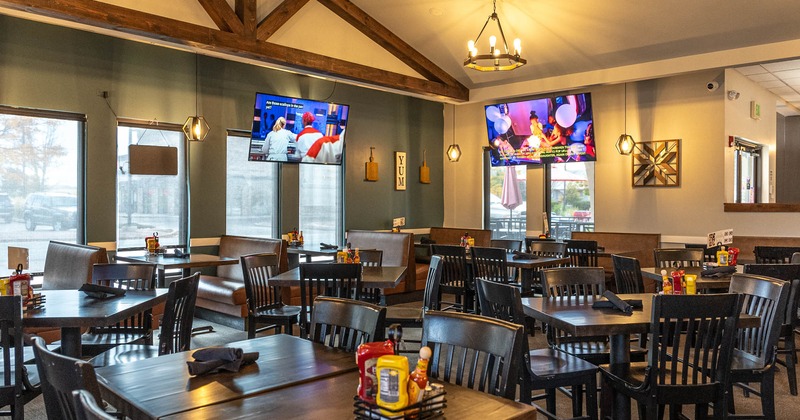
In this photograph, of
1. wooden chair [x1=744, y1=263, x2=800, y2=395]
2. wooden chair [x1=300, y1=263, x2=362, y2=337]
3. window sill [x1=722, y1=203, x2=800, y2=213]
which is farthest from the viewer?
window sill [x1=722, y1=203, x2=800, y2=213]

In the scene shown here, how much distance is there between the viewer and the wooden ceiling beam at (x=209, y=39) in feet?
17.6

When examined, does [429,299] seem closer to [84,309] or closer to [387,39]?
[84,309]

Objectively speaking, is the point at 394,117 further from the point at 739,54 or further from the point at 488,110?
the point at 739,54

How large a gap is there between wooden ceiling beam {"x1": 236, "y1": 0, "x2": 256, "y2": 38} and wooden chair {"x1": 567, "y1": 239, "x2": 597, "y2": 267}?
4.16 metres

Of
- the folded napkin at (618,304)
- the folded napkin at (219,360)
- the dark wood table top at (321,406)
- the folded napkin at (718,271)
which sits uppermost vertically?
the folded napkin at (718,271)

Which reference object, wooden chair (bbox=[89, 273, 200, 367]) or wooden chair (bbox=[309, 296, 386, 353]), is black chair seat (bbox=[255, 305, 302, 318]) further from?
wooden chair (bbox=[309, 296, 386, 353])

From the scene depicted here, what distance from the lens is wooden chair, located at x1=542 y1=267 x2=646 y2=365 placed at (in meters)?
3.69

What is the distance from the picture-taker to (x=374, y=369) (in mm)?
1779

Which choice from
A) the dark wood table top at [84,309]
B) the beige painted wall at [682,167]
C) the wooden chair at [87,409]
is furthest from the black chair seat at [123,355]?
the beige painted wall at [682,167]

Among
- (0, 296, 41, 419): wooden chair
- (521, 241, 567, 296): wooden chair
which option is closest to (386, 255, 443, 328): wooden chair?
(521, 241, 567, 296): wooden chair

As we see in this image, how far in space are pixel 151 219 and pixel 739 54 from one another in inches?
279

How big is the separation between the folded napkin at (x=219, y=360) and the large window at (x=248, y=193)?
584cm

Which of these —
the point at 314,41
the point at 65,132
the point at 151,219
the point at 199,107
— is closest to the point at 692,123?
the point at 314,41

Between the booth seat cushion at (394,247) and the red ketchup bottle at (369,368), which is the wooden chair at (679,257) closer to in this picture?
the booth seat cushion at (394,247)
